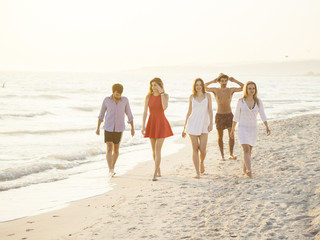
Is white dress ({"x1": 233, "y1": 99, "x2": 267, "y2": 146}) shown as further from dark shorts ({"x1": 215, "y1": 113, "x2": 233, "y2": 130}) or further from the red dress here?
dark shorts ({"x1": 215, "y1": 113, "x2": 233, "y2": 130})

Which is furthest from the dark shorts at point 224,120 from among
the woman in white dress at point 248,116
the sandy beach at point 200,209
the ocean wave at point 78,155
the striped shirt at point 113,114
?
the ocean wave at point 78,155

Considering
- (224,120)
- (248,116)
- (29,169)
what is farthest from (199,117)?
(29,169)

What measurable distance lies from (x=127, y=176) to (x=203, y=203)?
9.27ft

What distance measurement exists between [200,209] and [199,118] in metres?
2.11

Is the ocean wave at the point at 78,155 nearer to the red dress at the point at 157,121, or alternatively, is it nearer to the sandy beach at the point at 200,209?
the sandy beach at the point at 200,209

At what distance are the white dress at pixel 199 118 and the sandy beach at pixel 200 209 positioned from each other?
89 centimetres

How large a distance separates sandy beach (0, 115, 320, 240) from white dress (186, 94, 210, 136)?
0.89 metres

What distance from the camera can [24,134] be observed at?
15.8m

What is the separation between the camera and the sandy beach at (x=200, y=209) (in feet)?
13.6

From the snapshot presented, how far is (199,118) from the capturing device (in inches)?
261

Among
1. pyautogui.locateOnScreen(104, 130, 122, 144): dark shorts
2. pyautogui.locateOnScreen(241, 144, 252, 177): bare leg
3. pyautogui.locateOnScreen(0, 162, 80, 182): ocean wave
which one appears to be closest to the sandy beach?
pyautogui.locateOnScreen(241, 144, 252, 177): bare leg

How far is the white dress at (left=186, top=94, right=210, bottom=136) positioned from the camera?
6617mm

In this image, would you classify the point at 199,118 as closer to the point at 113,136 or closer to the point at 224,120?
the point at 224,120

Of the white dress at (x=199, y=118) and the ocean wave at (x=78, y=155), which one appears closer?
the white dress at (x=199, y=118)
